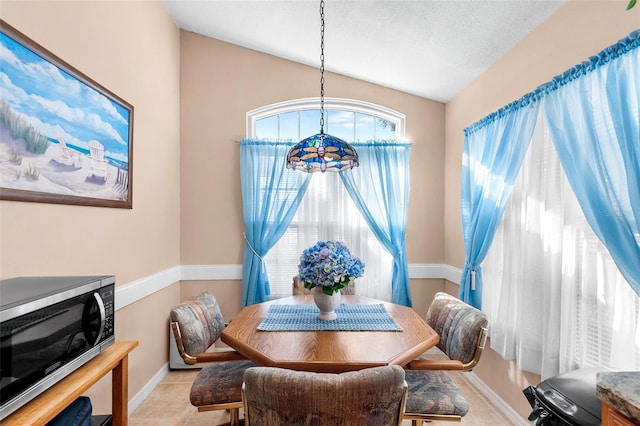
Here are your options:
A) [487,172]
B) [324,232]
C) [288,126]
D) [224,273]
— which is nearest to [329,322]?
[324,232]

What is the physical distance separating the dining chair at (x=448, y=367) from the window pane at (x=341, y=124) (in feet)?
6.97

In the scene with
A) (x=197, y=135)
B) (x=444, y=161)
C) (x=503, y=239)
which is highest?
(x=197, y=135)

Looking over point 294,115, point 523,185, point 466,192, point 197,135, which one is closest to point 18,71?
point 197,135

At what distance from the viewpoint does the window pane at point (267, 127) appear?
3.57 m

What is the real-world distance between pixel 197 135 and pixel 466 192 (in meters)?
2.65

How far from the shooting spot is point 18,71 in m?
1.48

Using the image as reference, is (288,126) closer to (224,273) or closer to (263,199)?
(263,199)

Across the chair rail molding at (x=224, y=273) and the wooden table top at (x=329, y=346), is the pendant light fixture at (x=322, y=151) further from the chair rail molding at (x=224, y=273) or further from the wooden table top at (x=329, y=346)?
the chair rail molding at (x=224, y=273)

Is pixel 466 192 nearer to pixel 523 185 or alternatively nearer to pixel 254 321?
pixel 523 185

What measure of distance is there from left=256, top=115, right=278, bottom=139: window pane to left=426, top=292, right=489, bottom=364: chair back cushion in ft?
7.58

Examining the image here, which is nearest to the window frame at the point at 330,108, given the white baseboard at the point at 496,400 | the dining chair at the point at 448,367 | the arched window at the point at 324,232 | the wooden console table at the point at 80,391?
the arched window at the point at 324,232

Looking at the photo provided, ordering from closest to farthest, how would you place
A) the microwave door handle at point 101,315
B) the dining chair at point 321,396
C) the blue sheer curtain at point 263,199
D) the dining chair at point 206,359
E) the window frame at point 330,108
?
1. the dining chair at point 321,396
2. the microwave door handle at point 101,315
3. the dining chair at point 206,359
4. the blue sheer curtain at point 263,199
5. the window frame at point 330,108

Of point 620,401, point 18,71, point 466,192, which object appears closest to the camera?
point 620,401

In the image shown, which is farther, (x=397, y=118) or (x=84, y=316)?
(x=397, y=118)
